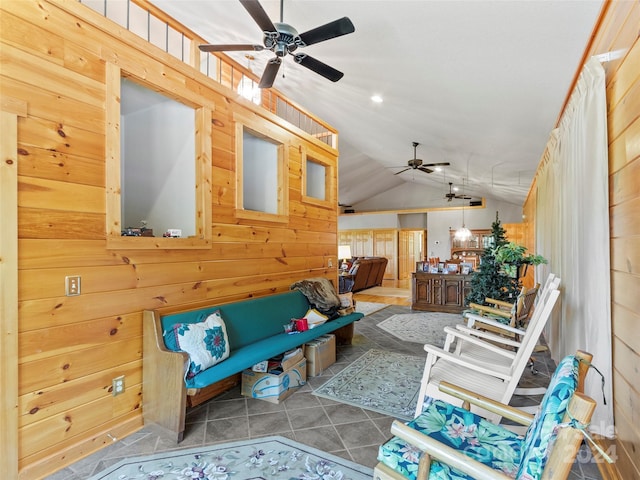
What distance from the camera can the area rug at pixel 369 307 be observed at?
262 inches

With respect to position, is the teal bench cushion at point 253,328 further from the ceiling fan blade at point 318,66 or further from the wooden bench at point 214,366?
the ceiling fan blade at point 318,66

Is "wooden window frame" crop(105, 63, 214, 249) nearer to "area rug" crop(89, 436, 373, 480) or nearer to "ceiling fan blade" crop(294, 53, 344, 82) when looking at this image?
"ceiling fan blade" crop(294, 53, 344, 82)

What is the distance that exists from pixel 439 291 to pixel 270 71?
5.22 meters

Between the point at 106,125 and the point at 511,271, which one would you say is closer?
the point at 106,125

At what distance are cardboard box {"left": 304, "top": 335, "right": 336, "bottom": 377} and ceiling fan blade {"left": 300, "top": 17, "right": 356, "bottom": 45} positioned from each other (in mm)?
2666

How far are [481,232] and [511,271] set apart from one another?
8.28 m

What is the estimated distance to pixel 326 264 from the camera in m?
4.88

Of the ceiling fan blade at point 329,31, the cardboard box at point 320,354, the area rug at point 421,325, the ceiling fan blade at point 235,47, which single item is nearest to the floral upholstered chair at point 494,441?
the cardboard box at point 320,354

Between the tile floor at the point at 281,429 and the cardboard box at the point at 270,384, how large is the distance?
0.05 m

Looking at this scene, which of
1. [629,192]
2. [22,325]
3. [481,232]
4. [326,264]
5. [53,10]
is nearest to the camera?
[629,192]

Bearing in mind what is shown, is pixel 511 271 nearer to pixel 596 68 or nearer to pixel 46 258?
pixel 596 68

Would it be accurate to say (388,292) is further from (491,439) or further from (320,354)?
(491,439)

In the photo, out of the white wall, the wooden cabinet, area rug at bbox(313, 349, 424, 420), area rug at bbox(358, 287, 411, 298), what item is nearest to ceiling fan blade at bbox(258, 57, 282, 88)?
area rug at bbox(313, 349, 424, 420)

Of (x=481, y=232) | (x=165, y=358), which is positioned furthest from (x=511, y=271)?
(x=481, y=232)
